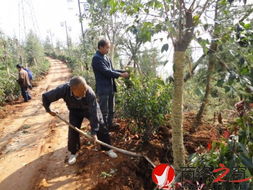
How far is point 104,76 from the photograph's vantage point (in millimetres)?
3674

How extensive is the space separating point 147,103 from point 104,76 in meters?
0.92

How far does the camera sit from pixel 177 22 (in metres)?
1.92

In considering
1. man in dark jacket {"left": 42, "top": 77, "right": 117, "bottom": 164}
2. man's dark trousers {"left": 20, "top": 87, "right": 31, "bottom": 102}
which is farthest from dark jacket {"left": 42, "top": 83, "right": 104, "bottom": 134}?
man's dark trousers {"left": 20, "top": 87, "right": 31, "bottom": 102}

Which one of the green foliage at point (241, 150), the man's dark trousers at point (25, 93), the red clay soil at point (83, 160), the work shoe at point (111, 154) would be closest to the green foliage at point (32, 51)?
the man's dark trousers at point (25, 93)

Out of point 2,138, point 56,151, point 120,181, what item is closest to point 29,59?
point 2,138

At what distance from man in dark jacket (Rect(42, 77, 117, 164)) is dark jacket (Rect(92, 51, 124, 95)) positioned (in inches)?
22.9

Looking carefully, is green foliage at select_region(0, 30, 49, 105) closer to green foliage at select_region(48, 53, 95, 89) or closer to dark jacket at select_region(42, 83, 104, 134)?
green foliage at select_region(48, 53, 95, 89)

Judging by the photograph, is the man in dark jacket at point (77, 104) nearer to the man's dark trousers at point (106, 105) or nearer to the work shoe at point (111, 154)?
the work shoe at point (111, 154)

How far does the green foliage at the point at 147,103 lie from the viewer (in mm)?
3340

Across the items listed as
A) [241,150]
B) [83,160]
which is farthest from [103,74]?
[241,150]

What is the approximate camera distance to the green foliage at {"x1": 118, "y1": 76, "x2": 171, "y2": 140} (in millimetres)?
3340

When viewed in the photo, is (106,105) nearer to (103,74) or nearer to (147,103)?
(103,74)

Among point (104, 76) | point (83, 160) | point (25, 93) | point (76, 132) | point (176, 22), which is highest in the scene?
point (176, 22)

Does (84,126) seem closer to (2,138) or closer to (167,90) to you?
(2,138)
